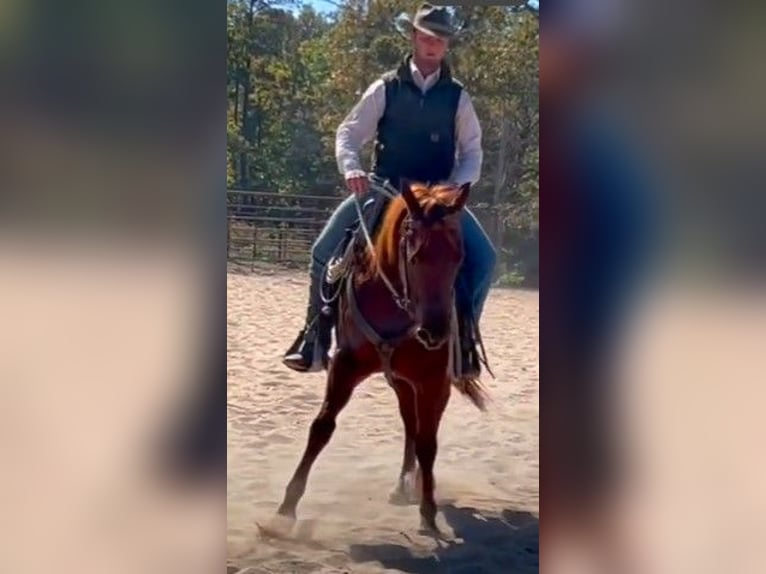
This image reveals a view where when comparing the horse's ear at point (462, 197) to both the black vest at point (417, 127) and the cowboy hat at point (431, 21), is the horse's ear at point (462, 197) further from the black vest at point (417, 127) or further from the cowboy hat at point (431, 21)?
the cowboy hat at point (431, 21)

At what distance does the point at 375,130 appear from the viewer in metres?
2.36

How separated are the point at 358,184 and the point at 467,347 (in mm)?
475

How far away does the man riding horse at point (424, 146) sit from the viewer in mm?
2338

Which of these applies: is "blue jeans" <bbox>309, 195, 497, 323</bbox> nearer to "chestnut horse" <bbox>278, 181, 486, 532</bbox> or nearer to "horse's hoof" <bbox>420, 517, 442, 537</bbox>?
"chestnut horse" <bbox>278, 181, 486, 532</bbox>

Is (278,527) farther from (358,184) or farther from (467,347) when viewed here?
(358,184)

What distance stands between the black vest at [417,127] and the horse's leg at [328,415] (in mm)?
476
